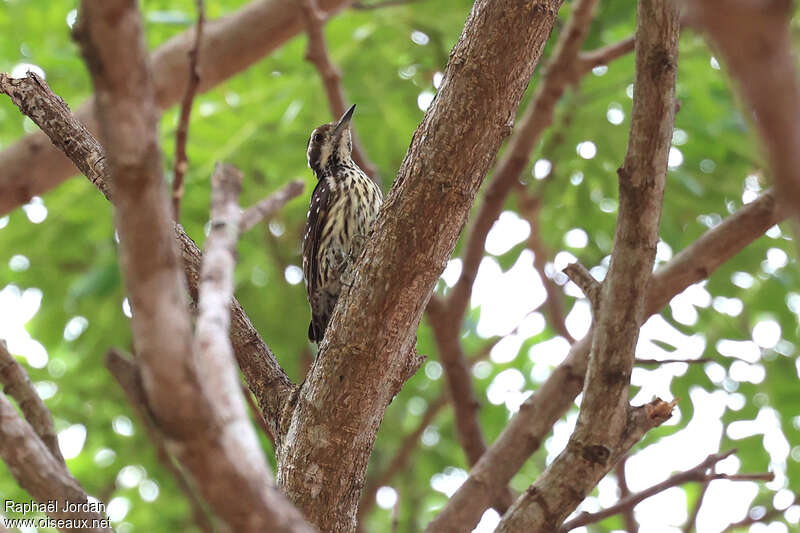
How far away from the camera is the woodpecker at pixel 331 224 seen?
5.31 meters

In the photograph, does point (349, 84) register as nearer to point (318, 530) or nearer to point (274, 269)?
point (274, 269)

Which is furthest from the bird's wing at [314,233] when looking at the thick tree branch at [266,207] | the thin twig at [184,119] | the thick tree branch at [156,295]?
the thick tree branch at [156,295]

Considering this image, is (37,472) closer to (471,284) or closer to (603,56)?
Answer: (471,284)

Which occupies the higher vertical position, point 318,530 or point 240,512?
point 318,530

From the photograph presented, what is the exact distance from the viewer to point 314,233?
221 inches

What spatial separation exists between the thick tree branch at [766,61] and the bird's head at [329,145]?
4.45 meters

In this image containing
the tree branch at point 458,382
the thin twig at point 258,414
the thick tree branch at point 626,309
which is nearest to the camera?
the thick tree branch at point 626,309

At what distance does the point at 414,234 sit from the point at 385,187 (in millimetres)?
3324

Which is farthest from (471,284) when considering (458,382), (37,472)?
(37,472)

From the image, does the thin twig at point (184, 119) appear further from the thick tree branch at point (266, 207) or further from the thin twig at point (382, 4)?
the thick tree branch at point (266, 207)

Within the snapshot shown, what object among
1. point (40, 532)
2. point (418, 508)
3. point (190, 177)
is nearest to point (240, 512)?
point (190, 177)

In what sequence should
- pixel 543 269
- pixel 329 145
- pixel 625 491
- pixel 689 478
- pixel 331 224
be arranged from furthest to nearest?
pixel 329 145 → pixel 543 269 → pixel 331 224 → pixel 625 491 → pixel 689 478

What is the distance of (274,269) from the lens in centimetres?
605

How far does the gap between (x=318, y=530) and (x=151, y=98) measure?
1838 millimetres
